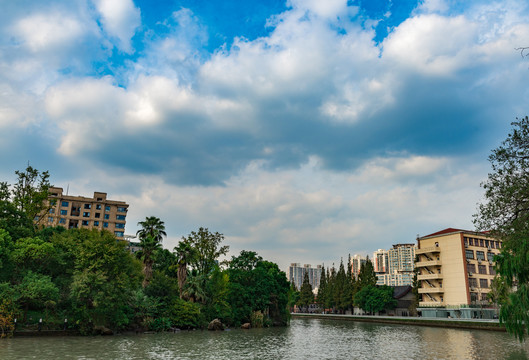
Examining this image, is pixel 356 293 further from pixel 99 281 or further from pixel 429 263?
pixel 99 281

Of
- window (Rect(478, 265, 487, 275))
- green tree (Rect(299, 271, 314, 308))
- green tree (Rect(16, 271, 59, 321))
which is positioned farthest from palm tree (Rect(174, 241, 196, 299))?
green tree (Rect(299, 271, 314, 308))

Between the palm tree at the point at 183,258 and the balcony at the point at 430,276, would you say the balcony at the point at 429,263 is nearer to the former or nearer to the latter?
the balcony at the point at 430,276

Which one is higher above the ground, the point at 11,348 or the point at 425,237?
the point at 425,237

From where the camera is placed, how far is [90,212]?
13012cm

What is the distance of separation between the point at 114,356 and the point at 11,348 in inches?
367

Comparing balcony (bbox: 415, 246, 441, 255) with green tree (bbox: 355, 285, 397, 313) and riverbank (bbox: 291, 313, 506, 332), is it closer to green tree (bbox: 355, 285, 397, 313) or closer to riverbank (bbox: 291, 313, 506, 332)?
green tree (bbox: 355, 285, 397, 313)

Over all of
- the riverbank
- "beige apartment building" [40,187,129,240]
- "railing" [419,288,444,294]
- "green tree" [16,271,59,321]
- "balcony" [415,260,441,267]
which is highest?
"beige apartment building" [40,187,129,240]

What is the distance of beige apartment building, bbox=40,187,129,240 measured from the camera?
127250 mm

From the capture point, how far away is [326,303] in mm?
140625

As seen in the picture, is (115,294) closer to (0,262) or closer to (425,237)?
(0,262)

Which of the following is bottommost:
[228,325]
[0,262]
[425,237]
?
[228,325]

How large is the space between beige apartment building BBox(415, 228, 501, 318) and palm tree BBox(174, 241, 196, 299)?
61983 mm

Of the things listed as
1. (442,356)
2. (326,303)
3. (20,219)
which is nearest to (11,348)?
(20,219)

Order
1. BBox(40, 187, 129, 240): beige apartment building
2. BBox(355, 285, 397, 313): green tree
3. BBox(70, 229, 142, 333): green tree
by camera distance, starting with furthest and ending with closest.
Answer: BBox(40, 187, 129, 240): beige apartment building, BBox(355, 285, 397, 313): green tree, BBox(70, 229, 142, 333): green tree
